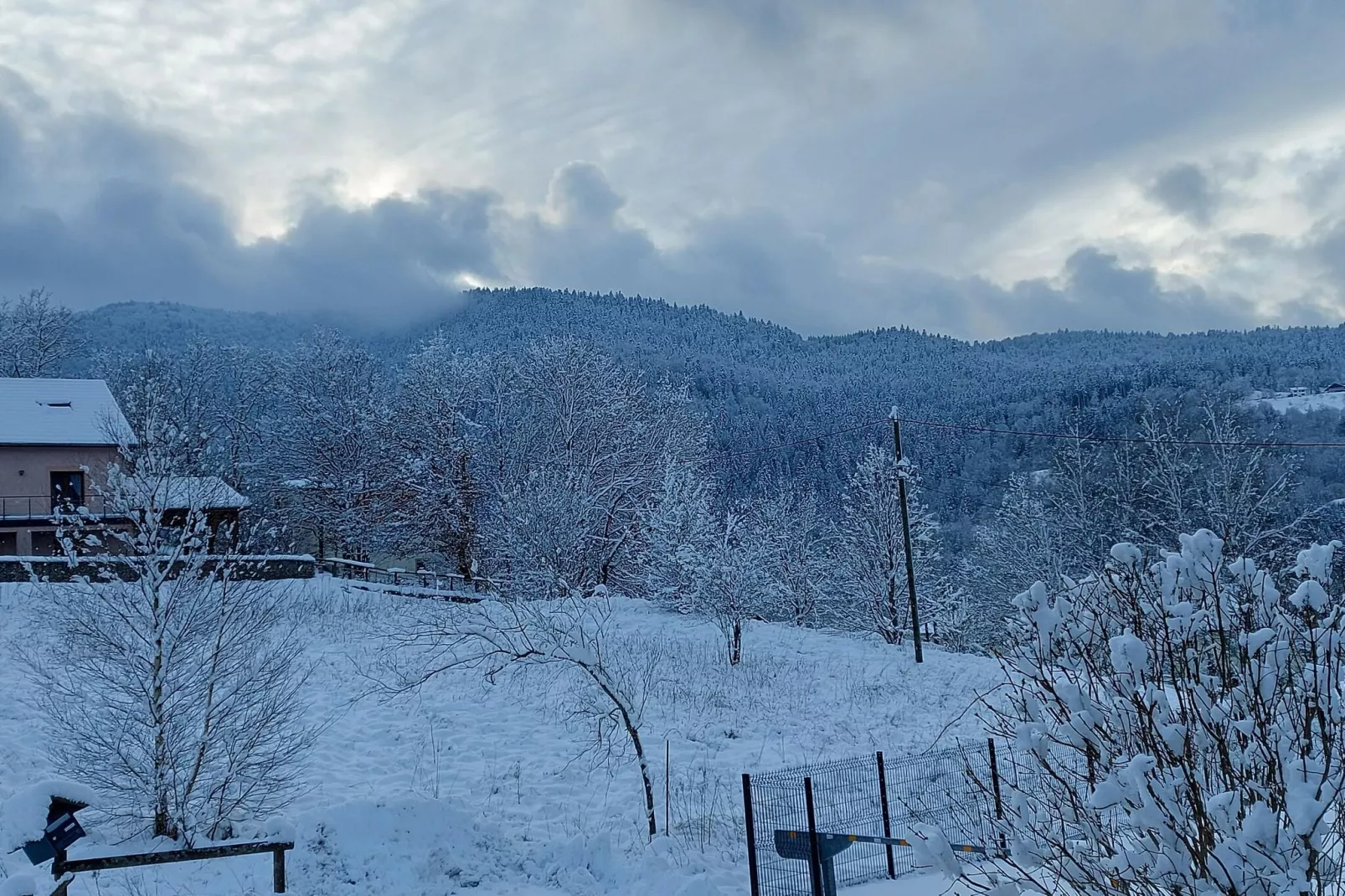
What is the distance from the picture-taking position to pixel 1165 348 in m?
133

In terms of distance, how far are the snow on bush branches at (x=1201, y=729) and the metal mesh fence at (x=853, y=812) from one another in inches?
197

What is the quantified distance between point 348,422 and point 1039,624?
40.3 metres

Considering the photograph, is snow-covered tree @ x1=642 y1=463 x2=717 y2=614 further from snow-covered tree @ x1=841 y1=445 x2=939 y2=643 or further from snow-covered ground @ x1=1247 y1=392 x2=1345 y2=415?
snow-covered ground @ x1=1247 y1=392 x2=1345 y2=415

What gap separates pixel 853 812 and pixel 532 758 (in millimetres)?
5758

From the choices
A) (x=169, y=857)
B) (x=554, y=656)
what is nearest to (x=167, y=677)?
(x=169, y=857)

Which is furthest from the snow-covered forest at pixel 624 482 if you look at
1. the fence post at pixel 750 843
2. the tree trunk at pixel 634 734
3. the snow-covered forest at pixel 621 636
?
the fence post at pixel 750 843

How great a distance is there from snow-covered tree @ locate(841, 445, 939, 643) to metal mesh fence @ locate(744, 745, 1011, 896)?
19004 mm

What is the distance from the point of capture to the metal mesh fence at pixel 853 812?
9953 millimetres

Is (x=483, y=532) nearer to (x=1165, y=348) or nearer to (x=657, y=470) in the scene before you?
(x=657, y=470)

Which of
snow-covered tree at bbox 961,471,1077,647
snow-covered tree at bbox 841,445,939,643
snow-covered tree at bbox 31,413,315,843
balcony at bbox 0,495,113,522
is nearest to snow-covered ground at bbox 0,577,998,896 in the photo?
snow-covered tree at bbox 31,413,315,843

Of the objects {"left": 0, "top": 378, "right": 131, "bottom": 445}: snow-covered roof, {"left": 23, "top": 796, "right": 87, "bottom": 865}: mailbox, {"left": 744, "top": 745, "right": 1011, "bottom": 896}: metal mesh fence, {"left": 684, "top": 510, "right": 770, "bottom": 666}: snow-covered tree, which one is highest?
{"left": 0, "top": 378, "right": 131, "bottom": 445}: snow-covered roof

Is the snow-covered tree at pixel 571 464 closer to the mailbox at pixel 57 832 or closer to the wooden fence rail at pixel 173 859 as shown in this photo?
the wooden fence rail at pixel 173 859

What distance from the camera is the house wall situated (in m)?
33.7

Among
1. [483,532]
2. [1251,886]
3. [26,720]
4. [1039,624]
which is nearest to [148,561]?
[26,720]
